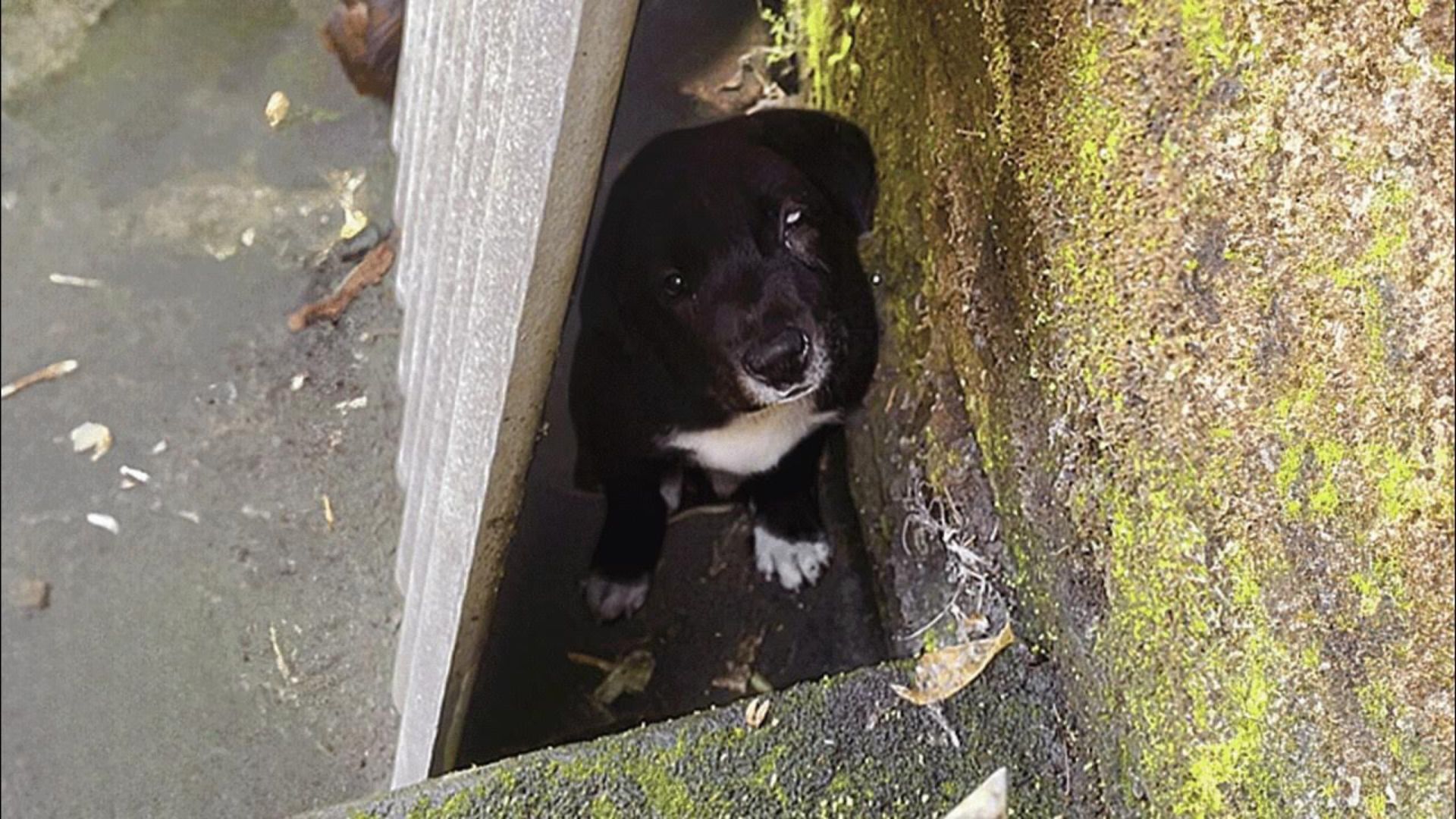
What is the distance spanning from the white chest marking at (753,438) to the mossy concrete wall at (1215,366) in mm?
270

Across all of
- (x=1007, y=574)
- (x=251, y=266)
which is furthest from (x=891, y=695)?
(x=251, y=266)

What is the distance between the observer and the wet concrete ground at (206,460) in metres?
1.77

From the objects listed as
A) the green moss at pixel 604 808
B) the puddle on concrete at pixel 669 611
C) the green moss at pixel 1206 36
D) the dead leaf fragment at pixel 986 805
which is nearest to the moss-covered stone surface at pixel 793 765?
the green moss at pixel 604 808

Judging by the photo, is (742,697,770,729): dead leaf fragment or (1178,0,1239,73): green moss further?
(742,697,770,729): dead leaf fragment

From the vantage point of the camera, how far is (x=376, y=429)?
6.33 ft

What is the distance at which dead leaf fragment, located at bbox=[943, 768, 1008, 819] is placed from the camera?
149cm

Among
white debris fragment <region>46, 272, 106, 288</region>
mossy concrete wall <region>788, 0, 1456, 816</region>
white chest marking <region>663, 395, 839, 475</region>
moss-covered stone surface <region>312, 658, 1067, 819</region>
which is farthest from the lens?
white debris fragment <region>46, 272, 106, 288</region>

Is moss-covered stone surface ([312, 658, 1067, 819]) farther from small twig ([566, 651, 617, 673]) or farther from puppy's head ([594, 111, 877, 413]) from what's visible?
small twig ([566, 651, 617, 673])

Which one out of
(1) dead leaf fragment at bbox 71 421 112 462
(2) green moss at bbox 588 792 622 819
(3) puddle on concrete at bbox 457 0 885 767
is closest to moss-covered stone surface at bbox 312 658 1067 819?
(2) green moss at bbox 588 792 622 819

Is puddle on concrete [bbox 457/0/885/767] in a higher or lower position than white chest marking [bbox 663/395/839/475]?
lower

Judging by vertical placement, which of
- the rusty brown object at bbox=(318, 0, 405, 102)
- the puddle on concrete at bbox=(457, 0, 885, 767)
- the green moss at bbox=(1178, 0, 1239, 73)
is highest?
the green moss at bbox=(1178, 0, 1239, 73)

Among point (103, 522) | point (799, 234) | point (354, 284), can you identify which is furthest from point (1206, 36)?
point (103, 522)

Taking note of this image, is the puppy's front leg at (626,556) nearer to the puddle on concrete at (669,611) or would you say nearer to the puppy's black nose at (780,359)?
the puddle on concrete at (669,611)

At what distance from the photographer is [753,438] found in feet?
7.15
